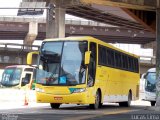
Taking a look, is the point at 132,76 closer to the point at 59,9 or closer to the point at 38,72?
the point at 38,72

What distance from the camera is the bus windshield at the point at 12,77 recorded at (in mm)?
46531

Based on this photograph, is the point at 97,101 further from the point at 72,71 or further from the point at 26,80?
the point at 26,80

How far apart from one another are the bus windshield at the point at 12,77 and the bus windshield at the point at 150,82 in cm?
1615

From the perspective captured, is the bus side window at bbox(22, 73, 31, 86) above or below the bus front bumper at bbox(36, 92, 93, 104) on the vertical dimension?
above

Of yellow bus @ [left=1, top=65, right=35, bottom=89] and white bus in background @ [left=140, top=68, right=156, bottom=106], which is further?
yellow bus @ [left=1, top=65, right=35, bottom=89]

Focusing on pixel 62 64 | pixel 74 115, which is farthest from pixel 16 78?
pixel 74 115

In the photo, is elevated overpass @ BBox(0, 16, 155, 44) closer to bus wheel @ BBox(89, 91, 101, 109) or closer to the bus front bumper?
bus wheel @ BBox(89, 91, 101, 109)

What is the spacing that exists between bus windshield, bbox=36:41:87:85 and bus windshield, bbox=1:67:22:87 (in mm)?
24668

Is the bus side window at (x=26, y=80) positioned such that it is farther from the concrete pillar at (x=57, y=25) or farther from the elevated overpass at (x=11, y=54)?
the elevated overpass at (x=11, y=54)

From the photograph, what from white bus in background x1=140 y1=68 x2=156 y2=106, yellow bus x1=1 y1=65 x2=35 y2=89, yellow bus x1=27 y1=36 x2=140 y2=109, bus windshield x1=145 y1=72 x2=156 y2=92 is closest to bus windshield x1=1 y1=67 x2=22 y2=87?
yellow bus x1=1 y1=65 x2=35 y2=89

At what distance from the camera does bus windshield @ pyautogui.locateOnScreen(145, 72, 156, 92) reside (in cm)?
3416

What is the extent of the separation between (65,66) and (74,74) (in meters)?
0.59

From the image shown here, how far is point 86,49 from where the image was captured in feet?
71.3

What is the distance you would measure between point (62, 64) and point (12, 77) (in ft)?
84.9
